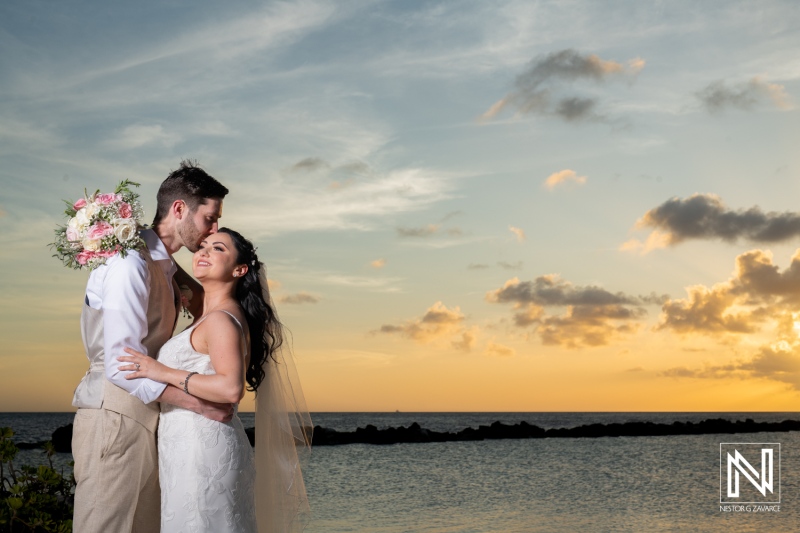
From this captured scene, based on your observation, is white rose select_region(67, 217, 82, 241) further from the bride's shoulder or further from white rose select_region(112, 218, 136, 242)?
the bride's shoulder

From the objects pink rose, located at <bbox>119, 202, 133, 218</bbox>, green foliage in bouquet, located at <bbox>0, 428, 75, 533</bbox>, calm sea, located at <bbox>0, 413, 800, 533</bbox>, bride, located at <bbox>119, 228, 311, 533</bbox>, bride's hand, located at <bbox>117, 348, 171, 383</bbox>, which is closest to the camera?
bride's hand, located at <bbox>117, 348, 171, 383</bbox>

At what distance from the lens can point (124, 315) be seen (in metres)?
3.67

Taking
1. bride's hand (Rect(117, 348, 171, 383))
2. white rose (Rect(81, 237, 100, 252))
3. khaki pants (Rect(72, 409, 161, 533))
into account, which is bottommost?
khaki pants (Rect(72, 409, 161, 533))

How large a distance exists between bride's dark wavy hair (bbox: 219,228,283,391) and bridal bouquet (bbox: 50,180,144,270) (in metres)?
0.44

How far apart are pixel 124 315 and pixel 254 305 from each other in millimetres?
661

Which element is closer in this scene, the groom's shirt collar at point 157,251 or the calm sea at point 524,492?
the groom's shirt collar at point 157,251

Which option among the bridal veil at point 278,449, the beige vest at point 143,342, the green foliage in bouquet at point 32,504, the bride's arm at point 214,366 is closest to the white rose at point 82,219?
the beige vest at point 143,342

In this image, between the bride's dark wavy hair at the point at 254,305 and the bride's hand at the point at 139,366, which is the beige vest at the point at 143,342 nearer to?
the bride's hand at the point at 139,366

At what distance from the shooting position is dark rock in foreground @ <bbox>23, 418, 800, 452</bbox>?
3932 centimetres

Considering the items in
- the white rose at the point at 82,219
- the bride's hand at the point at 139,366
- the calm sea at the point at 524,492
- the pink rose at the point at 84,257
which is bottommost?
the calm sea at the point at 524,492

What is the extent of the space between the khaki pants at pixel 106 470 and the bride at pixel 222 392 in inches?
5.9

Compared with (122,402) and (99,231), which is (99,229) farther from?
(122,402)

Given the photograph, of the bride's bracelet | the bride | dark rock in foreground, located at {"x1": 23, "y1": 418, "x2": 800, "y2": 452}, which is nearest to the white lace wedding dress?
the bride

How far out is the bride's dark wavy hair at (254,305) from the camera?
407 cm
